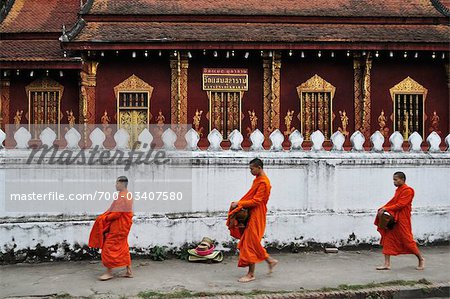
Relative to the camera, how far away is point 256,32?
14133 millimetres

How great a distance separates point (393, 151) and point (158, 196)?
3998 mm

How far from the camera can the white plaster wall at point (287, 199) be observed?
800 cm

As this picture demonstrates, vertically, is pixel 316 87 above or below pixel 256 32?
below

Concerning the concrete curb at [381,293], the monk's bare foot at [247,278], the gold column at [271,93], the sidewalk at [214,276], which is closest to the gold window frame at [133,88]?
the gold column at [271,93]

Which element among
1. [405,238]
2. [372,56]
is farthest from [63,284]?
[372,56]

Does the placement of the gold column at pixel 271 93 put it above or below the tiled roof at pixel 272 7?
below

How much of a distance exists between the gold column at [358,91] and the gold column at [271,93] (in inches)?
→ 84.8

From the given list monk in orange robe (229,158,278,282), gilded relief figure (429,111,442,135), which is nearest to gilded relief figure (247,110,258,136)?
gilded relief figure (429,111,442,135)

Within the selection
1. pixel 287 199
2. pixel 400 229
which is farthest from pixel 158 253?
pixel 400 229

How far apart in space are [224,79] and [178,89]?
1265 mm

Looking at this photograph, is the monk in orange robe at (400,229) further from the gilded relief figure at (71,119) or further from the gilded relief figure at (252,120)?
the gilded relief figure at (71,119)

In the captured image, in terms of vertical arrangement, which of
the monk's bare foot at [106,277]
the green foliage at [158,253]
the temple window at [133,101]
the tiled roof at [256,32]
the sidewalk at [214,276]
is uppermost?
the tiled roof at [256,32]

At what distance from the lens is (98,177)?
8188mm

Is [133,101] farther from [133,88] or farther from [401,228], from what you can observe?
[401,228]
